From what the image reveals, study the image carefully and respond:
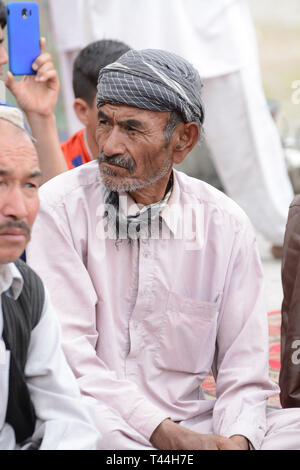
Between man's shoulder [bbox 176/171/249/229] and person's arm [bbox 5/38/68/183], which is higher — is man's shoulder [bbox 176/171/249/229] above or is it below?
below

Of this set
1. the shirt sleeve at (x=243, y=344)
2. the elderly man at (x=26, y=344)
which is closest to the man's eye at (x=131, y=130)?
the shirt sleeve at (x=243, y=344)

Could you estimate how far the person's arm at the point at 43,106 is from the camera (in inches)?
165

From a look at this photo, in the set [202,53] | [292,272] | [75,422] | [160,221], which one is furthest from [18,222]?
[202,53]

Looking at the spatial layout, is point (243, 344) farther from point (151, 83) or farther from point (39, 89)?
point (39, 89)

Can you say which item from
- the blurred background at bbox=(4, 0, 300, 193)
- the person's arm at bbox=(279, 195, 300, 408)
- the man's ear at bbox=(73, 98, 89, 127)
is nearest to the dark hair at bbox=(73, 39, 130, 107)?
the man's ear at bbox=(73, 98, 89, 127)

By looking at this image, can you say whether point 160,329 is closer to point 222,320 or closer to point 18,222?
point 222,320

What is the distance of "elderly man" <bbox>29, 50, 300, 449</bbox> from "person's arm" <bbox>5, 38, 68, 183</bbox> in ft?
2.68

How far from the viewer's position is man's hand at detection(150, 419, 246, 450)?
2.96m

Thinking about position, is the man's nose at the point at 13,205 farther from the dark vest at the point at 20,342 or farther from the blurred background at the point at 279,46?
the blurred background at the point at 279,46

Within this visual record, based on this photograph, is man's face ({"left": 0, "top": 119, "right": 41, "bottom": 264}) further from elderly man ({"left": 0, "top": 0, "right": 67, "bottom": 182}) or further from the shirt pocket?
elderly man ({"left": 0, "top": 0, "right": 67, "bottom": 182})

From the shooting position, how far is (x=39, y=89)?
14.0ft

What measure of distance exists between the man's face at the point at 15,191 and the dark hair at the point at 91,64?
2.38 metres

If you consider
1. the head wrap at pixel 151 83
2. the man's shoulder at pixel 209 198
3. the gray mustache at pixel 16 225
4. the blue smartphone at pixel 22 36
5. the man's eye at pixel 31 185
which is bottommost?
the man's shoulder at pixel 209 198

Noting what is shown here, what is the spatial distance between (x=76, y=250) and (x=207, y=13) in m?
4.12
